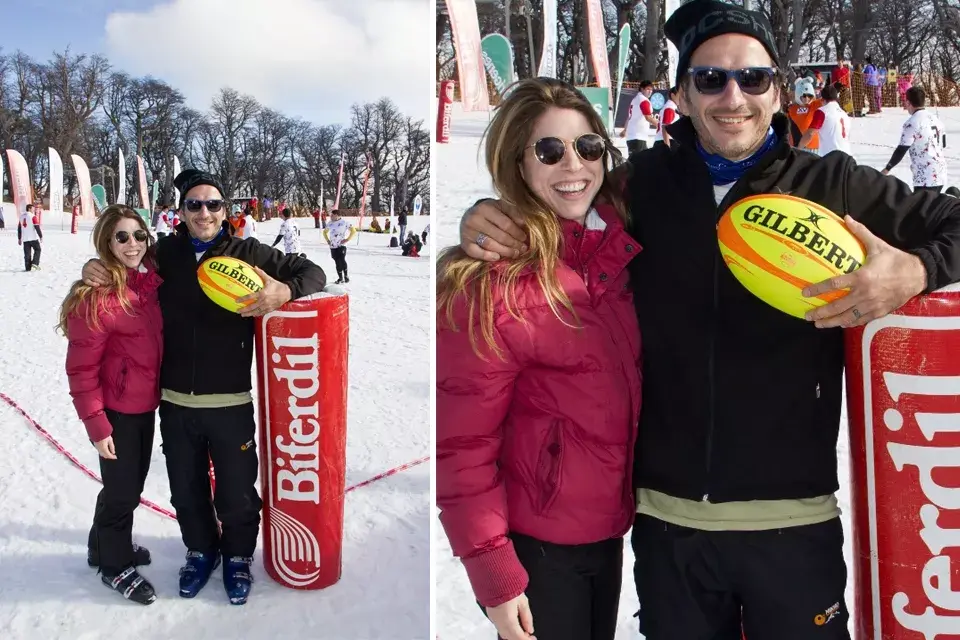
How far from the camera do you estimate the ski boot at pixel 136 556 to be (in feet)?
11.6

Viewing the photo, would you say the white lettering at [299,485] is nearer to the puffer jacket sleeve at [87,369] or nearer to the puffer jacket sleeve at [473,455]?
the puffer jacket sleeve at [87,369]

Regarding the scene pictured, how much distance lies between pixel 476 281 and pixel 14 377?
716cm

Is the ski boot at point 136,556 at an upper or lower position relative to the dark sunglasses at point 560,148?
lower

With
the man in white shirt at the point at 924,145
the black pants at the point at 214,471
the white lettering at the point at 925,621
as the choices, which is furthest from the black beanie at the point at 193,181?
the man in white shirt at the point at 924,145

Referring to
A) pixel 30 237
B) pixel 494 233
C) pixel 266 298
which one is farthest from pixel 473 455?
pixel 30 237

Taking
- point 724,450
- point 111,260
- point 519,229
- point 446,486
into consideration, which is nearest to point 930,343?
point 724,450

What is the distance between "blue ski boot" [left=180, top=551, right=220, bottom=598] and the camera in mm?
3384

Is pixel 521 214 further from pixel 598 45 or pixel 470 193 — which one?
pixel 598 45

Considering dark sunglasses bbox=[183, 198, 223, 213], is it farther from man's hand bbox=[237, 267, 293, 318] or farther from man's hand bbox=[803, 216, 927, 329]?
man's hand bbox=[803, 216, 927, 329]

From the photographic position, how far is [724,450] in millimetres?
1618

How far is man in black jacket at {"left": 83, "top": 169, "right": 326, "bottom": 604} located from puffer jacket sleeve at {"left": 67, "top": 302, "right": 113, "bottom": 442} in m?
0.21

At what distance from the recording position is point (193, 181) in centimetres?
Result: 306

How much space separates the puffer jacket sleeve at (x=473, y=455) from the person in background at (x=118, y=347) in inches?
79.6

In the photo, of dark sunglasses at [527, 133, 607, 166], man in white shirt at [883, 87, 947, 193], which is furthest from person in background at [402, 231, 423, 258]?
dark sunglasses at [527, 133, 607, 166]
